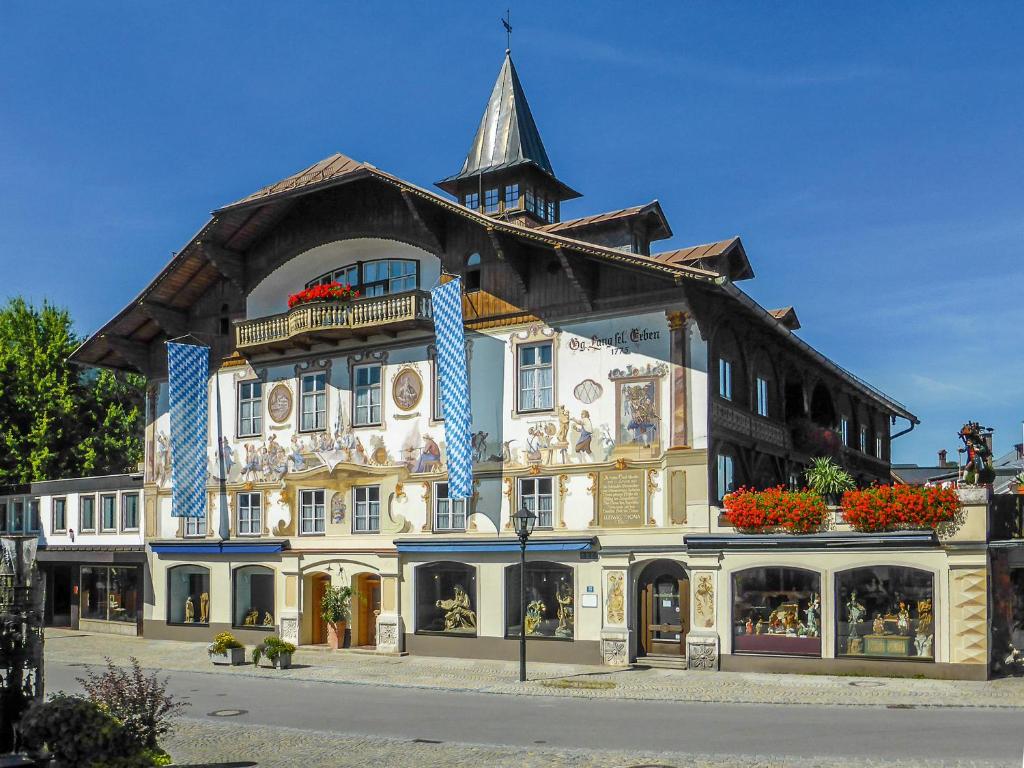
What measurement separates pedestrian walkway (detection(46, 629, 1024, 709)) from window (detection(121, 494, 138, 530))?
7.65 m

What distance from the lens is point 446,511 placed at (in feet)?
111

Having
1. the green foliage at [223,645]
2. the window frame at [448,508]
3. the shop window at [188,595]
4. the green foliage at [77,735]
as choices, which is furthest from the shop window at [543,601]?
the green foliage at [77,735]

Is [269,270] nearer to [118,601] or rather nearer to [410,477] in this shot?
[410,477]

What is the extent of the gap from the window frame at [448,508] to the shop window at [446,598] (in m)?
1.01

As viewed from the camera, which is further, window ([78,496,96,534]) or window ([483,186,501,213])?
window ([78,496,96,534])

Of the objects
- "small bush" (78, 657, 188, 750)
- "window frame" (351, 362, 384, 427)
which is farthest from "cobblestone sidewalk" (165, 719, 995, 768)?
"window frame" (351, 362, 384, 427)

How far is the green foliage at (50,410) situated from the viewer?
55.0 meters

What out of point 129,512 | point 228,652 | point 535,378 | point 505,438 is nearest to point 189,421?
point 129,512

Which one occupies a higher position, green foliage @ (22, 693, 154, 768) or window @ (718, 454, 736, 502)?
window @ (718, 454, 736, 502)

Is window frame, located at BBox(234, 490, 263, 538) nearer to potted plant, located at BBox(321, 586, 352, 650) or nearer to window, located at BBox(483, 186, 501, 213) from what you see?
potted plant, located at BBox(321, 586, 352, 650)

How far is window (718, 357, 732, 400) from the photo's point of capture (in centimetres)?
3130

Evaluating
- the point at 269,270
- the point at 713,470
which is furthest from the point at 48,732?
the point at 269,270

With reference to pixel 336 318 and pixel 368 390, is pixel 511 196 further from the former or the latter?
pixel 368 390

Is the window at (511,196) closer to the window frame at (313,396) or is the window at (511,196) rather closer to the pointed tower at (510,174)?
the pointed tower at (510,174)
